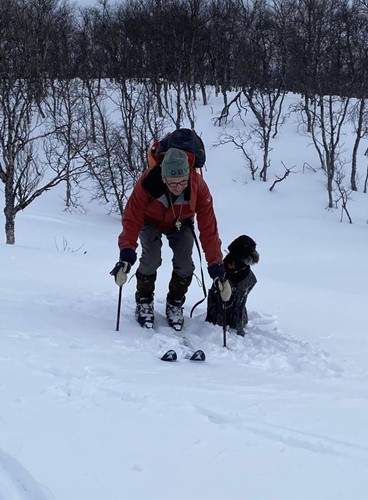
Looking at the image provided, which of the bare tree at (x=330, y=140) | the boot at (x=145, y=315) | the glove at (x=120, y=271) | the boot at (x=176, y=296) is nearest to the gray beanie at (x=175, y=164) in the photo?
the glove at (x=120, y=271)

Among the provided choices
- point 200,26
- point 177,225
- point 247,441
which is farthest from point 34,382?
point 200,26

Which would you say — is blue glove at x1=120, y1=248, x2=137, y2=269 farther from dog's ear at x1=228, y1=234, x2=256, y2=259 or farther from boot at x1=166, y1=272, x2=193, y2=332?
dog's ear at x1=228, y1=234, x2=256, y2=259

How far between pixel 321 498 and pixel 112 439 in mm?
941

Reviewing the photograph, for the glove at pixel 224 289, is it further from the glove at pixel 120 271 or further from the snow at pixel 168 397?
the glove at pixel 120 271

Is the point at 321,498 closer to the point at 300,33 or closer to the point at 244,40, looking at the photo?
the point at 300,33

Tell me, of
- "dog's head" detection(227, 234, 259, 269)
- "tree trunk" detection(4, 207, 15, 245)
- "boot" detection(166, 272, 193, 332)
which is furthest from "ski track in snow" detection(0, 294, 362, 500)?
"tree trunk" detection(4, 207, 15, 245)

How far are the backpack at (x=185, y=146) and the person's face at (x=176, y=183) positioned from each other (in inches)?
8.9

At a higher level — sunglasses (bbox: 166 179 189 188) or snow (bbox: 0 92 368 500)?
sunglasses (bbox: 166 179 189 188)

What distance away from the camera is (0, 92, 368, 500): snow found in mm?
2049

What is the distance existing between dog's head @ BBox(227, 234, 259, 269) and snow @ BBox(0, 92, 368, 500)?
0.69 metres

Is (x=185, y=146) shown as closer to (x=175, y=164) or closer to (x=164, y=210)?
(x=175, y=164)

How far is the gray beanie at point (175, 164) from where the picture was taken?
13.6 ft

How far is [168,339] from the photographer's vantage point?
435 centimetres

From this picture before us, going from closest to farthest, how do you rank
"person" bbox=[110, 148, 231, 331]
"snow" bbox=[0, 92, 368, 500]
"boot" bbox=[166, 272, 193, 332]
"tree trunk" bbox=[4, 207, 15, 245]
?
"snow" bbox=[0, 92, 368, 500] → "person" bbox=[110, 148, 231, 331] → "boot" bbox=[166, 272, 193, 332] → "tree trunk" bbox=[4, 207, 15, 245]
